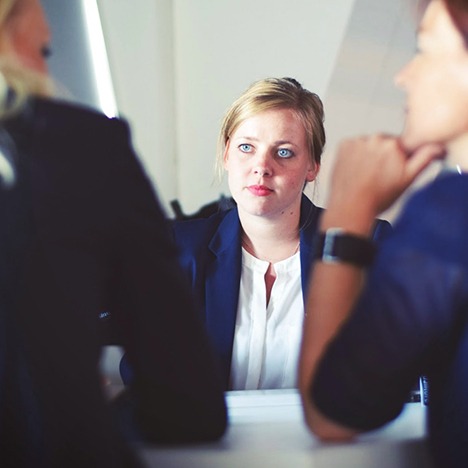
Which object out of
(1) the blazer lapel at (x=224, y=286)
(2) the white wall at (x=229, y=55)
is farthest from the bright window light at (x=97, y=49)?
(1) the blazer lapel at (x=224, y=286)

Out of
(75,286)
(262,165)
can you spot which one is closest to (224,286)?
(262,165)

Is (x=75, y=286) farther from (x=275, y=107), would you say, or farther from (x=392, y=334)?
(x=275, y=107)

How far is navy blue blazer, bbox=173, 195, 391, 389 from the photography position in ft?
2.34

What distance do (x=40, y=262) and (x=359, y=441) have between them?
1.23 feet

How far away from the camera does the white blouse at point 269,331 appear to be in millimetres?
733

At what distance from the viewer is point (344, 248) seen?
585 mm

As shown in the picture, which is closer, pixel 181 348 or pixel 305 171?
pixel 181 348

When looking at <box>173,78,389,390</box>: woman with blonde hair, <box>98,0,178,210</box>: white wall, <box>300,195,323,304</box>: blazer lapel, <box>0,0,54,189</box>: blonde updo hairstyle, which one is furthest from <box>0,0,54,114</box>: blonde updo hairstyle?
<box>300,195,323,304</box>: blazer lapel

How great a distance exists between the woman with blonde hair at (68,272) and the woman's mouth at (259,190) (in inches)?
9.3

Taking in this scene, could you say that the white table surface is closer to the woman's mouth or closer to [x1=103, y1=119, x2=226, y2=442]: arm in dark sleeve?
[x1=103, y1=119, x2=226, y2=442]: arm in dark sleeve

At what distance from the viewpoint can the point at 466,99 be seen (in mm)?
574

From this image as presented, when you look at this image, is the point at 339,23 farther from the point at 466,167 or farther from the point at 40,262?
the point at 40,262

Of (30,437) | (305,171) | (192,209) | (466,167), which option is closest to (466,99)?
(466,167)

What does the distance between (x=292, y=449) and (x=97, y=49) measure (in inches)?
20.9
